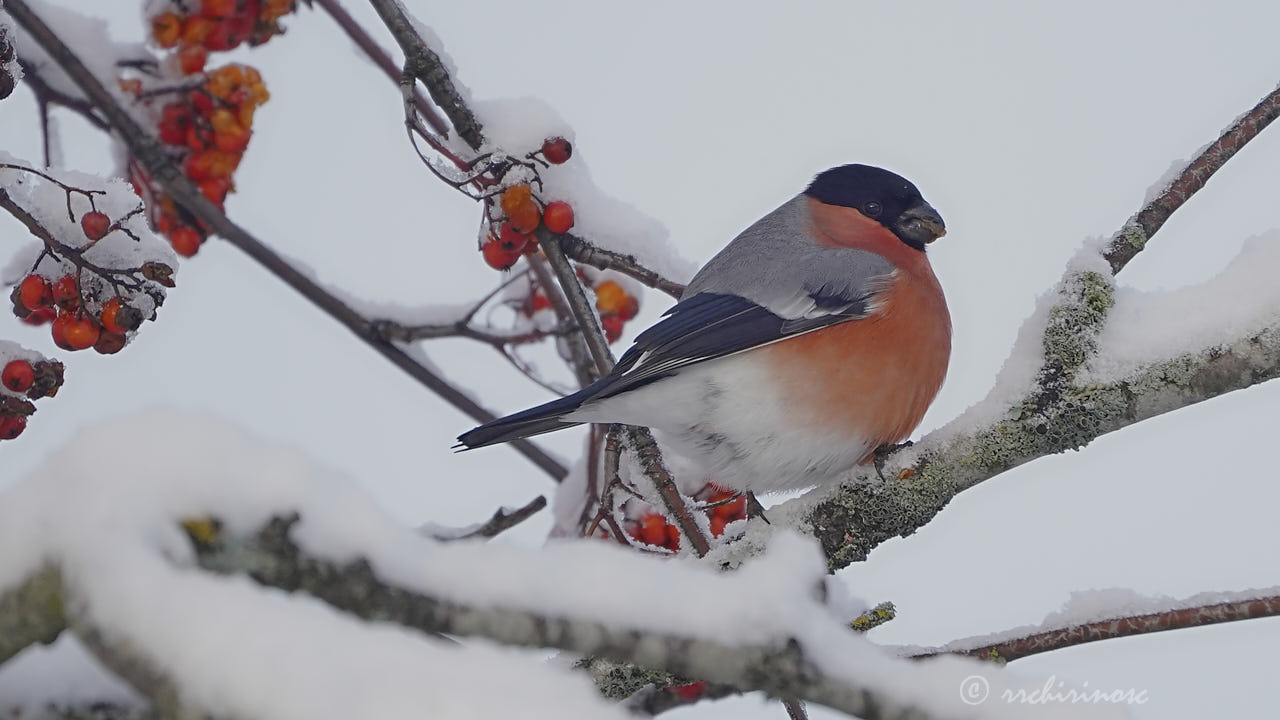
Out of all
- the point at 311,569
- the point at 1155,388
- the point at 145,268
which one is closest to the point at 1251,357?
the point at 1155,388

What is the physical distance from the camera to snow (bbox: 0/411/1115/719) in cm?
91

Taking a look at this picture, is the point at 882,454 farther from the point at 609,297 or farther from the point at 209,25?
the point at 209,25

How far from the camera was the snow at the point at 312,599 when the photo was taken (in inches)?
36.0

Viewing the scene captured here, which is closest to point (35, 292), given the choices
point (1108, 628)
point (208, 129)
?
point (208, 129)

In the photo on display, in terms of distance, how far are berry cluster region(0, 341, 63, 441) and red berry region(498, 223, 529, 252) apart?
0.98 m

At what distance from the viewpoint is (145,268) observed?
7.91 ft

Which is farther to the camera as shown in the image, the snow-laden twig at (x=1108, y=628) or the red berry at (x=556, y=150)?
the red berry at (x=556, y=150)

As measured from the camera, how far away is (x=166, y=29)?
292cm

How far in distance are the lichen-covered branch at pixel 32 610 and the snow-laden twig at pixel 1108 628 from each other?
1.37 meters

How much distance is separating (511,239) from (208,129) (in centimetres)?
83

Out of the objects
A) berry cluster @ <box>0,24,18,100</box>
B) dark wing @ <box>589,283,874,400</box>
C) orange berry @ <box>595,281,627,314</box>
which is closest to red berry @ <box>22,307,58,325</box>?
berry cluster @ <box>0,24,18,100</box>

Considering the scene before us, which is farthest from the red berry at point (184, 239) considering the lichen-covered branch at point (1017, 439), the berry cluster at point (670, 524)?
the lichen-covered branch at point (1017, 439)

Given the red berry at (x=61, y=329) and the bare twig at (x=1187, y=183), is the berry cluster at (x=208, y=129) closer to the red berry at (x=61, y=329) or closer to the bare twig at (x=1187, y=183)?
the red berry at (x=61, y=329)

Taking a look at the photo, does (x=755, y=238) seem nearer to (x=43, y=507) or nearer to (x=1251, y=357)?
(x=1251, y=357)
